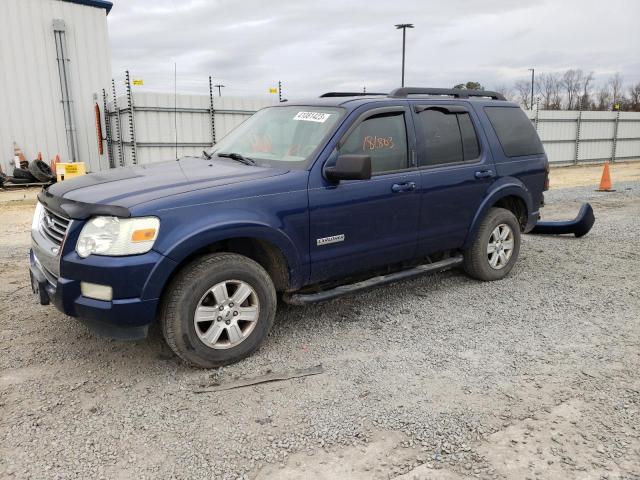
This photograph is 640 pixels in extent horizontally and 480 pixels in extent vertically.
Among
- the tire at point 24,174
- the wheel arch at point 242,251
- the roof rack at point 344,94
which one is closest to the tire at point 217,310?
the wheel arch at point 242,251

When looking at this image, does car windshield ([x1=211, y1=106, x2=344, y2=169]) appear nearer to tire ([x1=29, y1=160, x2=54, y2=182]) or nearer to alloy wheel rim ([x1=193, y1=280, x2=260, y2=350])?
alloy wheel rim ([x1=193, y1=280, x2=260, y2=350])

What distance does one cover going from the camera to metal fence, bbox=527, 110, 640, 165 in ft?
71.1

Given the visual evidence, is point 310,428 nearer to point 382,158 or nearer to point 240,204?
point 240,204

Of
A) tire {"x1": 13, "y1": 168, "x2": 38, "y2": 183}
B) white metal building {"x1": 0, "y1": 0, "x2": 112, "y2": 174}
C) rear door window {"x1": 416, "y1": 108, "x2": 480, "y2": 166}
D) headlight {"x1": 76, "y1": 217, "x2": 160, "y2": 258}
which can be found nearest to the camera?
headlight {"x1": 76, "y1": 217, "x2": 160, "y2": 258}

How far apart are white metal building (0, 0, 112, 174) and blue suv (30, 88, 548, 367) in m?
13.2

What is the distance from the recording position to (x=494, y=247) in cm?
551

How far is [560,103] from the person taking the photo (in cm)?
6341

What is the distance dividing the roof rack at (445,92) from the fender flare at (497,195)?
0.97 meters

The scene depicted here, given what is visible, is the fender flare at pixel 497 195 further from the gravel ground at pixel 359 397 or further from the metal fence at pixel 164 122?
the metal fence at pixel 164 122

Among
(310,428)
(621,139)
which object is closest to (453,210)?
(310,428)

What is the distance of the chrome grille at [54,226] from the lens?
11.3 ft

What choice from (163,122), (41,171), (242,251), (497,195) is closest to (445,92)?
(497,195)

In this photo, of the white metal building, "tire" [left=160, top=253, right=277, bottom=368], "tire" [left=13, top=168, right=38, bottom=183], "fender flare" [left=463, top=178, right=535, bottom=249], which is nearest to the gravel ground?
"tire" [left=160, top=253, right=277, bottom=368]

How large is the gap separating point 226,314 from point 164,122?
40.6ft
